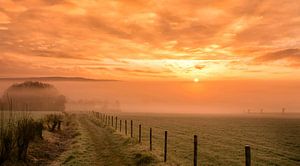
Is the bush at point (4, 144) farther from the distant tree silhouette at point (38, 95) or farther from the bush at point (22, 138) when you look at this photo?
the distant tree silhouette at point (38, 95)

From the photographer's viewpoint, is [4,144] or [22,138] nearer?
[4,144]

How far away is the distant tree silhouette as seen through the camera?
542 feet

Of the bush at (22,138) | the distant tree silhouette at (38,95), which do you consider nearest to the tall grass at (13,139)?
the bush at (22,138)

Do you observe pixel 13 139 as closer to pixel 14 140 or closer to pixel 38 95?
pixel 14 140

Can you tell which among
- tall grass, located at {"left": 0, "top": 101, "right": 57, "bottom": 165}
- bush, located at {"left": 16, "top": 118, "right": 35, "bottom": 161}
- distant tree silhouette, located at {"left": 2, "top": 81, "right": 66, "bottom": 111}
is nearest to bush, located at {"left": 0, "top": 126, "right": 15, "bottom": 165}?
tall grass, located at {"left": 0, "top": 101, "right": 57, "bottom": 165}

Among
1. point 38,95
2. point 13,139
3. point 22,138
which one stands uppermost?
point 38,95

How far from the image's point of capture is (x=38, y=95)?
561 ft

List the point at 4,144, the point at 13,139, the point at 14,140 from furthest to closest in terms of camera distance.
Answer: the point at 14,140 → the point at 13,139 → the point at 4,144

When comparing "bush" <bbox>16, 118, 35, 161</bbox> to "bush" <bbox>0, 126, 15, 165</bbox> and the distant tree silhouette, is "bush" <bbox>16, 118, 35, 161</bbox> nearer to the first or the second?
"bush" <bbox>0, 126, 15, 165</bbox>

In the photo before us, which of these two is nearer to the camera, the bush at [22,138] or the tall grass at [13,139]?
the tall grass at [13,139]

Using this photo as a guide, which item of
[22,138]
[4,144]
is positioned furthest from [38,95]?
[4,144]

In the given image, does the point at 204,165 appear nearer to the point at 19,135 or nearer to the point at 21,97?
the point at 19,135

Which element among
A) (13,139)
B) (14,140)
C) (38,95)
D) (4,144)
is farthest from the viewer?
(38,95)

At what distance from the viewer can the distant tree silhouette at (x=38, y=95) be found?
165125 mm
